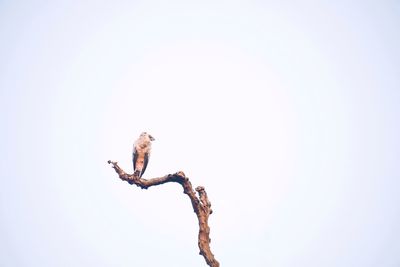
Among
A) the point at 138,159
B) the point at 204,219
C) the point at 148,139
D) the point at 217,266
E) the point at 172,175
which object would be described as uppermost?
the point at 148,139

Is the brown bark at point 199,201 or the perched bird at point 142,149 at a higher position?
the perched bird at point 142,149

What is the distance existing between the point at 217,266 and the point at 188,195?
129 cm

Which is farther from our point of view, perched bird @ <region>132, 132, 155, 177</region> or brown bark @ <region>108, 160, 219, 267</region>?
perched bird @ <region>132, 132, 155, 177</region>

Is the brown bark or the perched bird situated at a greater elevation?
the perched bird

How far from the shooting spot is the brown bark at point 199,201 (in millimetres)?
6113

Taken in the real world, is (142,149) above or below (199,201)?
above

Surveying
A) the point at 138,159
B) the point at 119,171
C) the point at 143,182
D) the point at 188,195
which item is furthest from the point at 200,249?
the point at 138,159

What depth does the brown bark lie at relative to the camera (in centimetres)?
611

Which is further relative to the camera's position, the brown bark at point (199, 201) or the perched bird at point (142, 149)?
the perched bird at point (142, 149)

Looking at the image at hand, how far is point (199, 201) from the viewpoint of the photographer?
6.54 meters

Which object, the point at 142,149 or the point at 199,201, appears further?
the point at 142,149

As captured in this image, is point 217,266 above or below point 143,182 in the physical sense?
below

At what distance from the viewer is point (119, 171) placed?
7.49 m

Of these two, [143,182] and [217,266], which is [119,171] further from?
[217,266]
